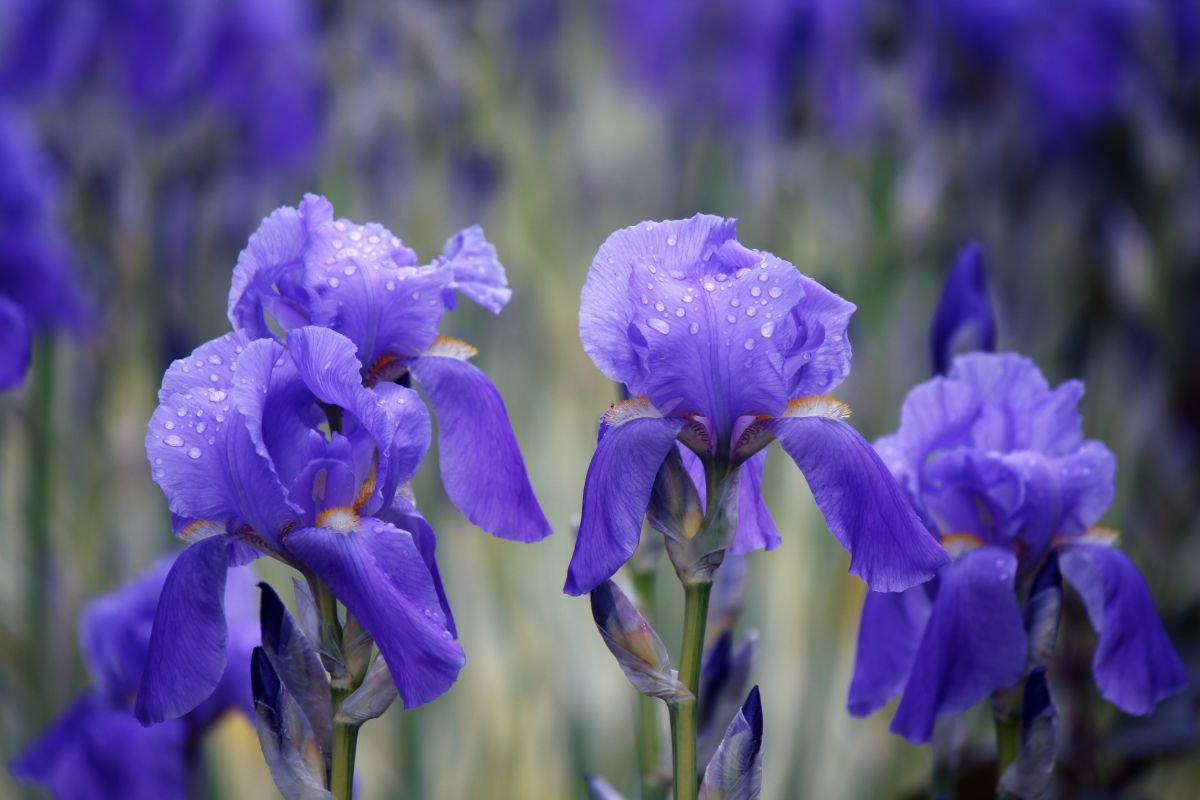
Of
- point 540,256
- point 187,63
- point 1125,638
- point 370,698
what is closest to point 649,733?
point 370,698

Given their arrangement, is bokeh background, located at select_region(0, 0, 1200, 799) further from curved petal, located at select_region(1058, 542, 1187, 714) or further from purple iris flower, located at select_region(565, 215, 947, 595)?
purple iris flower, located at select_region(565, 215, 947, 595)

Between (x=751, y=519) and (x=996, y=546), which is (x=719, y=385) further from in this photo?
(x=996, y=546)

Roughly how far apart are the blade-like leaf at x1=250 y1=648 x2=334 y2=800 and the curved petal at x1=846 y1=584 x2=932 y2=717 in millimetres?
502

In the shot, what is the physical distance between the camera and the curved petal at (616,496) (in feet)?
2.98

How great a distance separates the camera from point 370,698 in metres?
0.95

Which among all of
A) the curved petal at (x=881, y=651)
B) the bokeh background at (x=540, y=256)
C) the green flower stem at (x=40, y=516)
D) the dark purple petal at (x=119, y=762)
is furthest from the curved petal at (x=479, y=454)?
the green flower stem at (x=40, y=516)

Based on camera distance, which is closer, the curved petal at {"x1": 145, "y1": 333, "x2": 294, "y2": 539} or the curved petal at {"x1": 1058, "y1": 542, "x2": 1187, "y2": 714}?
the curved petal at {"x1": 145, "y1": 333, "x2": 294, "y2": 539}

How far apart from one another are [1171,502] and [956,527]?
5.43ft

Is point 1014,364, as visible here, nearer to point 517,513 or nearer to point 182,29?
point 517,513

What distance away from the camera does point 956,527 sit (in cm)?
117

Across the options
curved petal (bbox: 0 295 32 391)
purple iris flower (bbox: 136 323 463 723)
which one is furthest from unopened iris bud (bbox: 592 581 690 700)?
curved petal (bbox: 0 295 32 391)

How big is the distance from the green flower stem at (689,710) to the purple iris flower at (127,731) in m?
0.63

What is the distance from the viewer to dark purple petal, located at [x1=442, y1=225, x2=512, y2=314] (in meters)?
1.10

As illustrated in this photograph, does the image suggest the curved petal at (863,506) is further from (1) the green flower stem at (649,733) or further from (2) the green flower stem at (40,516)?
(2) the green flower stem at (40,516)
